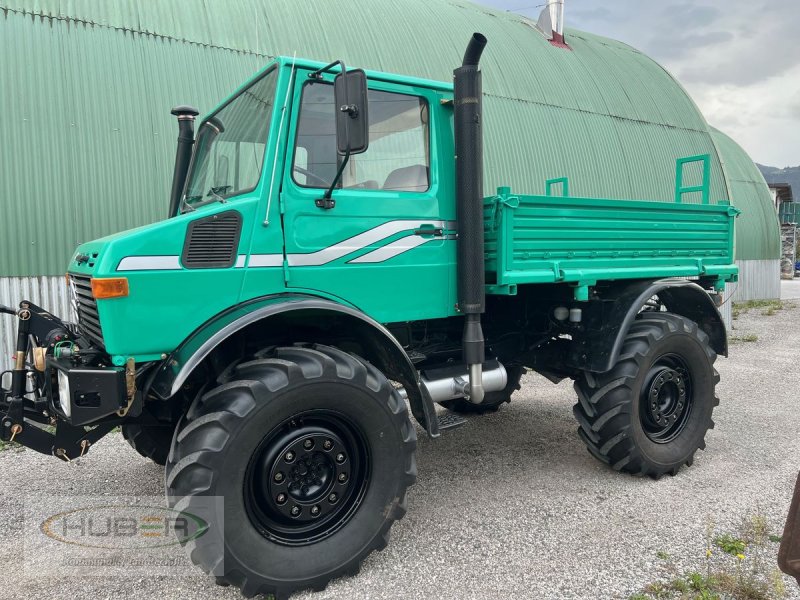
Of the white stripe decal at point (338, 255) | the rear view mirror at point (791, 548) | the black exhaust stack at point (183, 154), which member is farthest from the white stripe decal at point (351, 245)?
the rear view mirror at point (791, 548)

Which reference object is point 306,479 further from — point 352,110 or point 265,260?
point 352,110

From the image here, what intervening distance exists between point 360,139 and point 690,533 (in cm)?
319

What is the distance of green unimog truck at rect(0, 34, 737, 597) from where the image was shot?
2902 millimetres

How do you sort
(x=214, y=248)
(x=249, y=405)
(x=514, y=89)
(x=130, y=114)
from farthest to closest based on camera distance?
1. (x=514, y=89)
2. (x=130, y=114)
3. (x=214, y=248)
4. (x=249, y=405)

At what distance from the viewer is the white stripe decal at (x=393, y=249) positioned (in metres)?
3.54

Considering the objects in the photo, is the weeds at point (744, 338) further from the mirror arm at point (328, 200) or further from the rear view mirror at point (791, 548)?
the mirror arm at point (328, 200)

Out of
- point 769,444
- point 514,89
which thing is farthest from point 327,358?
point 514,89

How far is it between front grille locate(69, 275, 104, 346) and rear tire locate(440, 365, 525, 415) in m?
3.61

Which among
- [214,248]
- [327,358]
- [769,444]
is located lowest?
[769,444]

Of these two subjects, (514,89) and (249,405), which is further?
(514,89)

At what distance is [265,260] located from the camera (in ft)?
10.5

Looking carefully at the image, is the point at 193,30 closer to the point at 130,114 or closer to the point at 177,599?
the point at 130,114

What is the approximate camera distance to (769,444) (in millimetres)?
5379

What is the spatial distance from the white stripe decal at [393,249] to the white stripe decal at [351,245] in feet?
0.20
